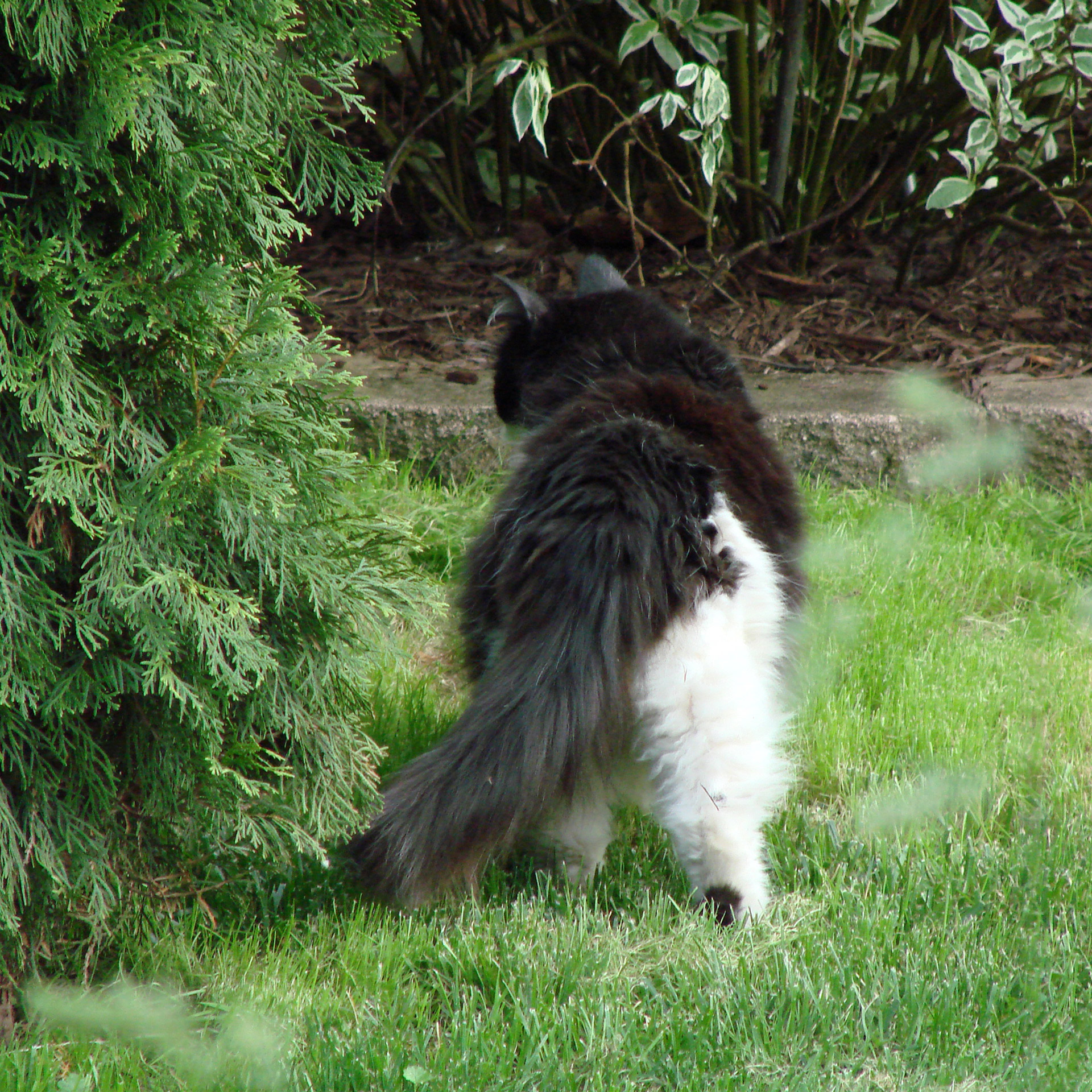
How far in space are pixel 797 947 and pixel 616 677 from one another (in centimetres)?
Result: 67

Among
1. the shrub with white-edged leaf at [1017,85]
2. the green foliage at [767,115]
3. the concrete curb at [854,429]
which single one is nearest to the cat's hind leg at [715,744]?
the concrete curb at [854,429]

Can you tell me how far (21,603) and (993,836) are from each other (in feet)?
7.39

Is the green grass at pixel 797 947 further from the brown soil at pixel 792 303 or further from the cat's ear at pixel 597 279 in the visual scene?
the brown soil at pixel 792 303

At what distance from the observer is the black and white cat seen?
2.14m

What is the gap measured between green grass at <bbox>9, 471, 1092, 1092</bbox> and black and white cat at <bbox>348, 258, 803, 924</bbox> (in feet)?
0.52

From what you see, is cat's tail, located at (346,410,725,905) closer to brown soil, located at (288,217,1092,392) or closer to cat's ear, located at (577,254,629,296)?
cat's ear, located at (577,254,629,296)

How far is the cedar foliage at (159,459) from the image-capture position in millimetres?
1767

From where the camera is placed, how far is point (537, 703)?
7.00 feet

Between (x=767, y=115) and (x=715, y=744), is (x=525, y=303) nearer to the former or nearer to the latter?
(x=715, y=744)

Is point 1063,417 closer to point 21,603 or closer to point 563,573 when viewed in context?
point 563,573

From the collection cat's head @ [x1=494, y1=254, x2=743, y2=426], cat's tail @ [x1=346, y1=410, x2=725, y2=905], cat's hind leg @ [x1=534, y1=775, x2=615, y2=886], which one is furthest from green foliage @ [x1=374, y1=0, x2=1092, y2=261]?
cat's hind leg @ [x1=534, y1=775, x2=615, y2=886]

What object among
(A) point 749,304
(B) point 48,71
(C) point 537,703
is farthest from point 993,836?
(A) point 749,304

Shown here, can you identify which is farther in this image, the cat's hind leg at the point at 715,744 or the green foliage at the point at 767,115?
the green foliage at the point at 767,115

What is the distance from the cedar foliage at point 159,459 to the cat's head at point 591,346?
2.94 feet
